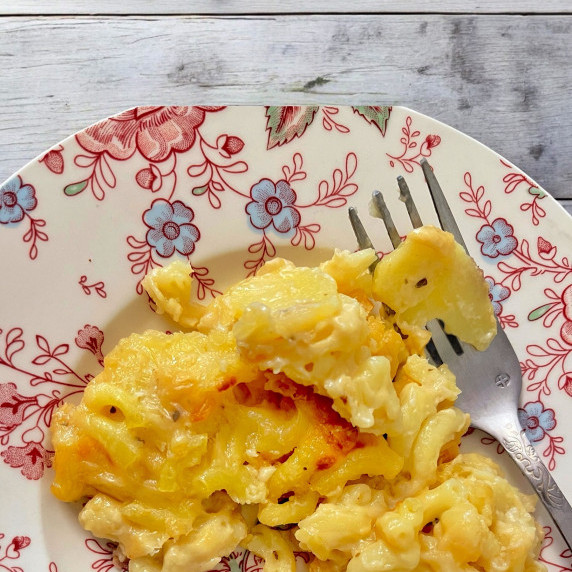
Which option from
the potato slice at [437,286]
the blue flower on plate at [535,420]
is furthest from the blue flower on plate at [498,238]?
the blue flower on plate at [535,420]

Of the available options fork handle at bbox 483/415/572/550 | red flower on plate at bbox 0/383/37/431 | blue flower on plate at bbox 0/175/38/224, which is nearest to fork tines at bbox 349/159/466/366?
fork handle at bbox 483/415/572/550

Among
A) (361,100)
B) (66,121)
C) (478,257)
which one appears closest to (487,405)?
(478,257)

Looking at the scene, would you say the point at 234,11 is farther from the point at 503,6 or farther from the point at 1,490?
the point at 1,490

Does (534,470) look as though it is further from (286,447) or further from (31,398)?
(31,398)

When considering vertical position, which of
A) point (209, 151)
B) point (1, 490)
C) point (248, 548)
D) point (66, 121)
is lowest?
point (248, 548)

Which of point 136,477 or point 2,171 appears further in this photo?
point 2,171

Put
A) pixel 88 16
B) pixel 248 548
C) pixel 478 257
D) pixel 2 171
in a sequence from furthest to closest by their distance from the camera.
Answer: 1. pixel 88 16
2. pixel 2 171
3. pixel 478 257
4. pixel 248 548

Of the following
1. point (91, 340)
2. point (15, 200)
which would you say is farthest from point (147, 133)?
point (91, 340)
